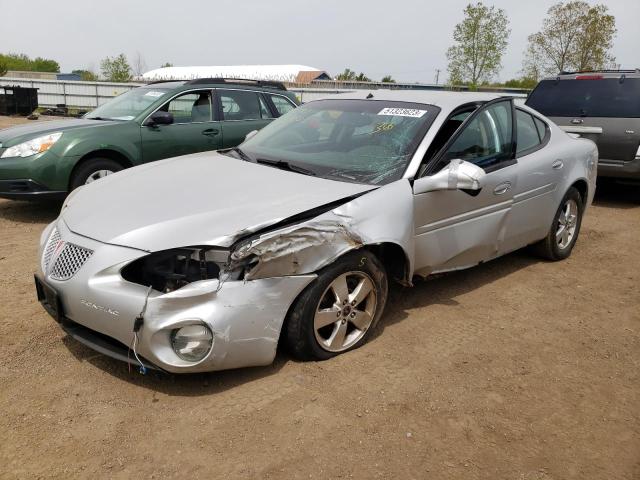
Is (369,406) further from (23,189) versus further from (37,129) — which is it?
(37,129)

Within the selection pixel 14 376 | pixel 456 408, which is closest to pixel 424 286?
pixel 456 408

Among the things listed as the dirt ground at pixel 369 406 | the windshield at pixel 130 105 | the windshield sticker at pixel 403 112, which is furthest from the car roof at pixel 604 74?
the windshield at pixel 130 105

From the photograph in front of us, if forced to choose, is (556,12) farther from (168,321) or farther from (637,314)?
(168,321)

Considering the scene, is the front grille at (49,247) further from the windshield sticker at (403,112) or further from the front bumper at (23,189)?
the front bumper at (23,189)

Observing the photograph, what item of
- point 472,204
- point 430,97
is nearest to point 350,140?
point 430,97

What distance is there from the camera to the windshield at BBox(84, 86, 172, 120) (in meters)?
6.95

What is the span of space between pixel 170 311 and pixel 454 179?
1.90 metres

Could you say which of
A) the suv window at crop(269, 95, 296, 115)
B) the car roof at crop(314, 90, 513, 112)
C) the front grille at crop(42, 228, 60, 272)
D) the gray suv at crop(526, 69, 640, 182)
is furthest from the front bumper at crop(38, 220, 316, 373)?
the gray suv at crop(526, 69, 640, 182)

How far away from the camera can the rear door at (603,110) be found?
7543mm

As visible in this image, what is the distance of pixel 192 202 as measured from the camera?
10.4ft

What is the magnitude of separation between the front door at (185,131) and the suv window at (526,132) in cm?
390

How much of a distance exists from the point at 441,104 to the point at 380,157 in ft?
2.32

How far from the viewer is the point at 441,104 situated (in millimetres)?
4074

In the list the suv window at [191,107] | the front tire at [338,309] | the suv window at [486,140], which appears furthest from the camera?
the suv window at [191,107]
